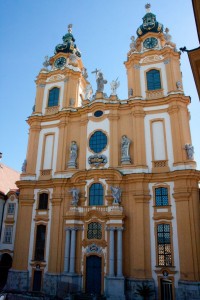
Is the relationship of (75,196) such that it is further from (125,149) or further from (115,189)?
(125,149)

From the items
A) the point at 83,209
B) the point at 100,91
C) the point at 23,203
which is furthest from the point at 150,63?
the point at 23,203

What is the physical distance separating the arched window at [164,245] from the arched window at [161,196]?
1.56 m

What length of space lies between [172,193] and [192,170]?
2.17 m

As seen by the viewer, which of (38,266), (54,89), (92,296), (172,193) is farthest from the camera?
(54,89)

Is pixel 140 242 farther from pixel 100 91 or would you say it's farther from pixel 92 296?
pixel 100 91

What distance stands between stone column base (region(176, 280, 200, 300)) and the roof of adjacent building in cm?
1765

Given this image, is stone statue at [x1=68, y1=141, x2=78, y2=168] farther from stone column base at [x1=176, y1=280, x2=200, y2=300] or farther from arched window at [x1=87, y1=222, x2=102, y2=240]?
stone column base at [x1=176, y1=280, x2=200, y2=300]

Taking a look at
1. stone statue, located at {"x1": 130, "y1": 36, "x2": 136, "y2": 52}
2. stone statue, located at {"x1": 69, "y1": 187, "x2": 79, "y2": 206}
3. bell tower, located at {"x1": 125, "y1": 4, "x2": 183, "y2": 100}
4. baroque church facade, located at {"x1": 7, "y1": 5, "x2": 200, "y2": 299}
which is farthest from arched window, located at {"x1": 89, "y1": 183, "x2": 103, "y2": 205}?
stone statue, located at {"x1": 130, "y1": 36, "x2": 136, "y2": 52}

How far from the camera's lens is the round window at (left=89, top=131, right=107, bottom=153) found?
75.5ft

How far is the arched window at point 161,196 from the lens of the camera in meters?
19.6

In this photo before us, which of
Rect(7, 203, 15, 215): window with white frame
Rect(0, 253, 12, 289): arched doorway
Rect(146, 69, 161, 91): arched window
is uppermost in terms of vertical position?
Rect(146, 69, 161, 91): arched window

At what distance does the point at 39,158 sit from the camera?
80.6 ft

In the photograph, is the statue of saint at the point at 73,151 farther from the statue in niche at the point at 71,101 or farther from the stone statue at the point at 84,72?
the stone statue at the point at 84,72

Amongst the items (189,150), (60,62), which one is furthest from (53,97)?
(189,150)
